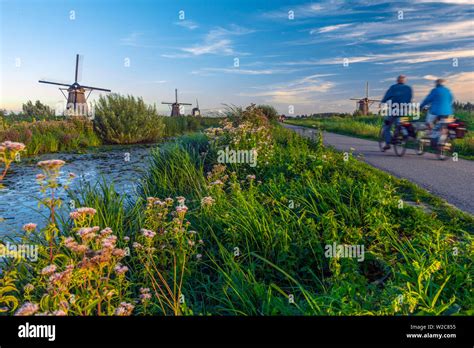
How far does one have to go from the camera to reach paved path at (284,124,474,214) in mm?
5943

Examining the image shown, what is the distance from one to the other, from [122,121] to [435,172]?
53.6ft

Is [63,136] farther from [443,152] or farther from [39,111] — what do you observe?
[443,152]

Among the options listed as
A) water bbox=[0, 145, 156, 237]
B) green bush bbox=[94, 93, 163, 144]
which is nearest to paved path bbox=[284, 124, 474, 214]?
water bbox=[0, 145, 156, 237]

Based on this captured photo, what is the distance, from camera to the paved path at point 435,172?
594 centimetres

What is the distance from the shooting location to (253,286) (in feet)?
10.4

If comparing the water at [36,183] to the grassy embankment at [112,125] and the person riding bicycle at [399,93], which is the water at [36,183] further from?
the person riding bicycle at [399,93]

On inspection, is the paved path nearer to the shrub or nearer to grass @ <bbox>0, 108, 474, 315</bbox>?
grass @ <bbox>0, 108, 474, 315</bbox>

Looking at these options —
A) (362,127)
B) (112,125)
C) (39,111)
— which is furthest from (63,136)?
(362,127)

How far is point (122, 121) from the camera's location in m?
19.6

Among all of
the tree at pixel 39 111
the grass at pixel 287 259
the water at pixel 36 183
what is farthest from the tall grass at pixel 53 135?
the grass at pixel 287 259

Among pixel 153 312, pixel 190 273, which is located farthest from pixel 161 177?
pixel 153 312

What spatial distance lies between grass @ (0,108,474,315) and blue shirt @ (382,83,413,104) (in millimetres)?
1449

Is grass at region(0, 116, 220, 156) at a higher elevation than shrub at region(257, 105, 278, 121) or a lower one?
lower
